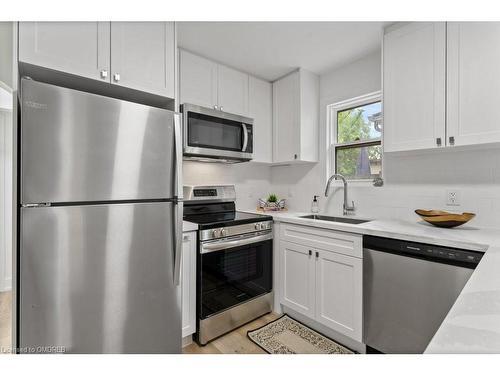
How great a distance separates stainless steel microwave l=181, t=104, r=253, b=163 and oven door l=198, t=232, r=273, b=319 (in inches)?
31.0

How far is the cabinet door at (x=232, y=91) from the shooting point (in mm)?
2467

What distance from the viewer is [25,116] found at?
3.56ft

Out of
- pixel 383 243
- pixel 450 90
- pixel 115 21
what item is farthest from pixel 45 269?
pixel 450 90

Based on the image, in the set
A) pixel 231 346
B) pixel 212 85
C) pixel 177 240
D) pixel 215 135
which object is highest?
pixel 212 85

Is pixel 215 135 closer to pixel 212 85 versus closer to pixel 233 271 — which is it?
pixel 212 85

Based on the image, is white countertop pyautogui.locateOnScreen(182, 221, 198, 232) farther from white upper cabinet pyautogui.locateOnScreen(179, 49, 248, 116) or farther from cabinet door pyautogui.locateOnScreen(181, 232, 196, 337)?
white upper cabinet pyautogui.locateOnScreen(179, 49, 248, 116)

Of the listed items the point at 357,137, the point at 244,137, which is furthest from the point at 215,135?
the point at 357,137

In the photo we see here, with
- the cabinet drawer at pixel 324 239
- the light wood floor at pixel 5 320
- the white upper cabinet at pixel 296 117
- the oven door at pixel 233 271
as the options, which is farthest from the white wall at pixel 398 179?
the light wood floor at pixel 5 320

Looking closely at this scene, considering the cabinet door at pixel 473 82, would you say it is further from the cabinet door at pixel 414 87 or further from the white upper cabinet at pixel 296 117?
the white upper cabinet at pixel 296 117

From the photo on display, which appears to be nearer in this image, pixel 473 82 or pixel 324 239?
pixel 473 82

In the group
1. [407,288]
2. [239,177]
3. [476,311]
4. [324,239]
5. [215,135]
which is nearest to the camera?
[476,311]

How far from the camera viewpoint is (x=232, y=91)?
2.55 metres

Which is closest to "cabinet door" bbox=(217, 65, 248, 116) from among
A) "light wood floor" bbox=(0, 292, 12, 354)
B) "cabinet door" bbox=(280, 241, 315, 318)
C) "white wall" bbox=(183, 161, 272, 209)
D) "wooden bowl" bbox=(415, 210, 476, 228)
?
"white wall" bbox=(183, 161, 272, 209)

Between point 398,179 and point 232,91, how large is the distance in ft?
5.80
